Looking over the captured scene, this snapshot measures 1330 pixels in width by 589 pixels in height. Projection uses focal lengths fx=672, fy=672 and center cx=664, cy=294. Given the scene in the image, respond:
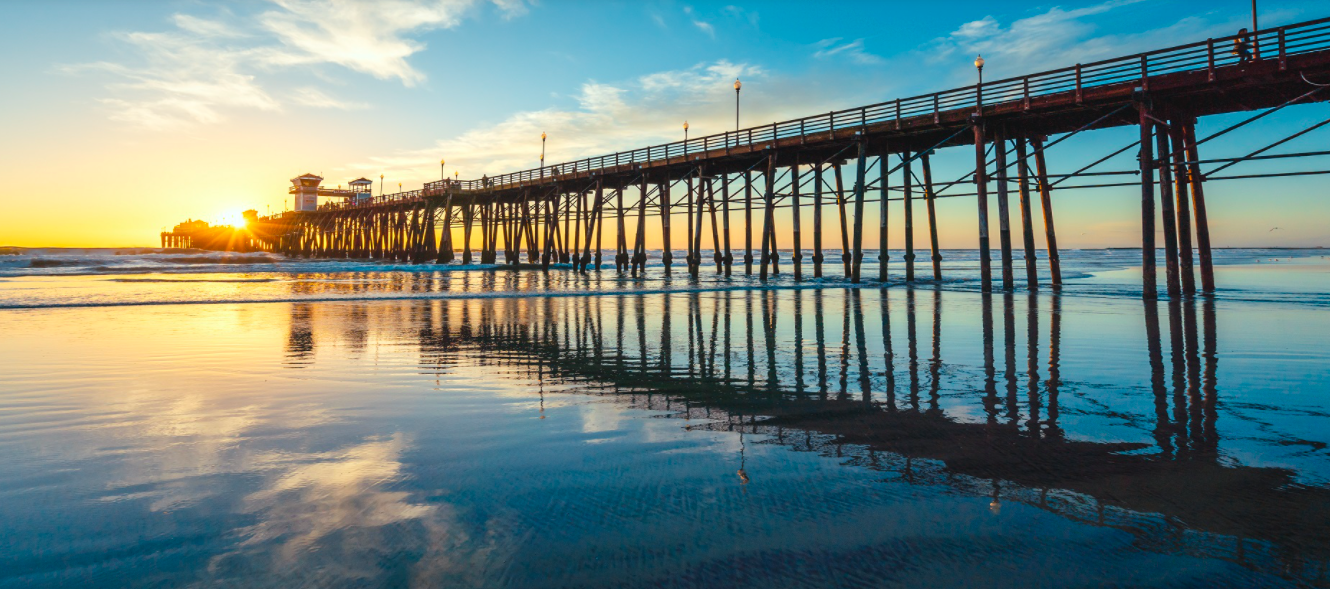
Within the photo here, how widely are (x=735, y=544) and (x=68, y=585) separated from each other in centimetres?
241

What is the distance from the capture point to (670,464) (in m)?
3.77

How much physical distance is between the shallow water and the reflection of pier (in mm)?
29

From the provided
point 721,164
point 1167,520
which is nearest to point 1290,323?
point 1167,520

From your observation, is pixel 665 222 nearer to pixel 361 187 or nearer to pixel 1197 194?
pixel 1197 194

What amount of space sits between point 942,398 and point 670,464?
2.91m

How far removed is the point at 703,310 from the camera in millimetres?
14438

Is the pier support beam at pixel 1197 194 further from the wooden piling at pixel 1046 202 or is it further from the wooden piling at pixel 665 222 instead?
the wooden piling at pixel 665 222

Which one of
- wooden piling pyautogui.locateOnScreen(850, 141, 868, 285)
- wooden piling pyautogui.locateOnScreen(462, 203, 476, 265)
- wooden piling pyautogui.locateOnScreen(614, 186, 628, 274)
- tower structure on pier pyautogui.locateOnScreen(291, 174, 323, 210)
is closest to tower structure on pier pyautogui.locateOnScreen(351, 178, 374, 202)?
tower structure on pier pyautogui.locateOnScreen(291, 174, 323, 210)

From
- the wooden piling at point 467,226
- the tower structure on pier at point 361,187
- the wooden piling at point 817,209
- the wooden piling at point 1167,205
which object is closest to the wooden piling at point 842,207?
the wooden piling at point 817,209

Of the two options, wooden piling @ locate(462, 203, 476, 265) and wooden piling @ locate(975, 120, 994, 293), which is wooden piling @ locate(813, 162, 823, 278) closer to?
wooden piling @ locate(975, 120, 994, 293)

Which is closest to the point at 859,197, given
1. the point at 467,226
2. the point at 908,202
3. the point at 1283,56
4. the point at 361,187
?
the point at 908,202

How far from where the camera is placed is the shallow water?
8.29ft

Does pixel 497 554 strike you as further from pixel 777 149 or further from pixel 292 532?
pixel 777 149

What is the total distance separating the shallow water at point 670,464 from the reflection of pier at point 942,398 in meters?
0.03
